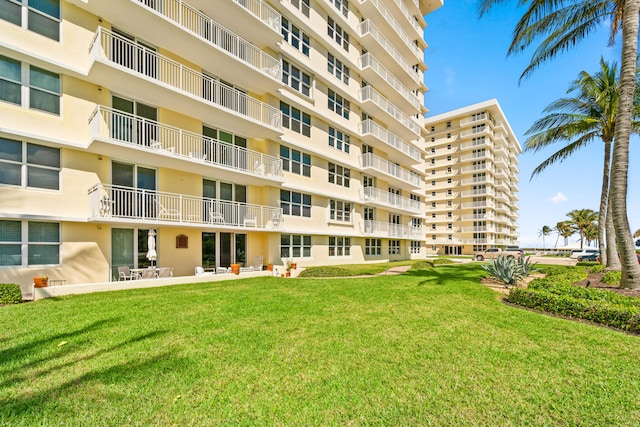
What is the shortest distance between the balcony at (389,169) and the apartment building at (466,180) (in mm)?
26662

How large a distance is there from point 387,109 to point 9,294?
2714 centimetres

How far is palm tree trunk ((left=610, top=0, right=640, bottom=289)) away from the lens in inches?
399

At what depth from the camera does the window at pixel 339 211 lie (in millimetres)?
22516

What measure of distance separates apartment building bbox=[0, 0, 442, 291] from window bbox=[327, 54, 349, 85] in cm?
13

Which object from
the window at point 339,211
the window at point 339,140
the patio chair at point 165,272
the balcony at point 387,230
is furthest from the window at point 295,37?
the patio chair at point 165,272

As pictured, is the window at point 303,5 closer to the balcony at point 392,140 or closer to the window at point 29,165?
the balcony at point 392,140

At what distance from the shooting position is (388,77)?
2731 cm

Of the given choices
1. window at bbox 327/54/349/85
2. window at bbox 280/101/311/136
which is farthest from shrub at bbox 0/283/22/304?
window at bbox 327/54/349/85

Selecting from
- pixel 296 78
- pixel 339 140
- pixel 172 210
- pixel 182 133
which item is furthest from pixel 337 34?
pixel 172 210

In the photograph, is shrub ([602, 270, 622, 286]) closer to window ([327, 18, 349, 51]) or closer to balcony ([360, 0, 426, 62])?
window ([327, 18, 349, 51])

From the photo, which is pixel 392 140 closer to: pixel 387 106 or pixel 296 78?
pixel 387 106

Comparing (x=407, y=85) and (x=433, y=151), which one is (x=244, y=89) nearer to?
(x=407, y=85)

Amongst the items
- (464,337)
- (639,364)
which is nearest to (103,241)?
(464,337)

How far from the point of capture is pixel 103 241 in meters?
11.9
